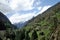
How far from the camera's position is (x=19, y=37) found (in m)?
185

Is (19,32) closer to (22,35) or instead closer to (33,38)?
(22,35)

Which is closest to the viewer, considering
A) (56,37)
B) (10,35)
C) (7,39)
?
(56,37)

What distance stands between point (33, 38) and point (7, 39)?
2336 cm

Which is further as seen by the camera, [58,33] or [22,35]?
[22,35]

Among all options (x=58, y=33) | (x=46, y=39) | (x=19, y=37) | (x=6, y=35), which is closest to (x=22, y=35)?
(x=19, y=37)

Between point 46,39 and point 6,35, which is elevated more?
point 6,35

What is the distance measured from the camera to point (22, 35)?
186625 millimetres

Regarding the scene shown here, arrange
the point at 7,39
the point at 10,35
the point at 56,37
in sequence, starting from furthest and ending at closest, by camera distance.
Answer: the point at 10,35 → the point at 7,39 → the point at 56,37

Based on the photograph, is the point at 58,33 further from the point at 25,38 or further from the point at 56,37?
the point at 25,38

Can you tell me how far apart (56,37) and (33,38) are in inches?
3343

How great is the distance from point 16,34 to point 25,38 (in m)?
15.1

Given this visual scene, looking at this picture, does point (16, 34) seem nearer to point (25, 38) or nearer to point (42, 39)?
point (25, 38)

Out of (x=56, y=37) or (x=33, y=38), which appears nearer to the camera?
(x=56, y=37)

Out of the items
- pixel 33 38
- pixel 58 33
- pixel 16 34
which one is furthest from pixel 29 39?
pixel 58 33
